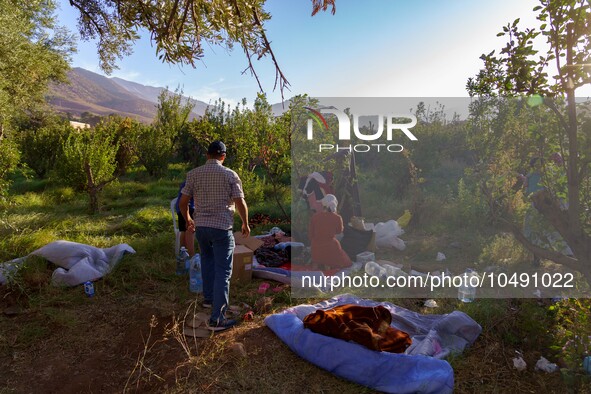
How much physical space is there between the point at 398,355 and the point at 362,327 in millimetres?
333

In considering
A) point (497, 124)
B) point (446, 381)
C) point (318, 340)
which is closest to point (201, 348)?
point (318, 340)

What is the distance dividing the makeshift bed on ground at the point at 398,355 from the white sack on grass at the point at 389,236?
2283 millimetres

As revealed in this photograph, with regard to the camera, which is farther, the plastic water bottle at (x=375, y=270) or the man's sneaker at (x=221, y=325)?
the plastic water bottle at (x=375, y=270)

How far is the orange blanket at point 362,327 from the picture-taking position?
316 centimetres

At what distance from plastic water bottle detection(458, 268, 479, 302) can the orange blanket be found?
56.9 inches

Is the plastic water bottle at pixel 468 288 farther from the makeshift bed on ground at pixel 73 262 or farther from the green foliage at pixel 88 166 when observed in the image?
the green foliage at pixel 88 166

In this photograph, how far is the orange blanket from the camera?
316cm

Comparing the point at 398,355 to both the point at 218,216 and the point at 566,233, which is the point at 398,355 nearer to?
the point at 566,233

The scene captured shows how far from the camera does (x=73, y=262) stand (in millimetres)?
4934

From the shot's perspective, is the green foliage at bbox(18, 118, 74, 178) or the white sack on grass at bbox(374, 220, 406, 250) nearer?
the white sack on grass at bbox(374, 220, 406, 250)

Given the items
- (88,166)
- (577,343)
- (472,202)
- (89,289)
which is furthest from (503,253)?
(88,166)

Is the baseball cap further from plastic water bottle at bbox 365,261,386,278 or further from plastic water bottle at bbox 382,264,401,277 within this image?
plastic water bottle at bbox 382,264,401,277

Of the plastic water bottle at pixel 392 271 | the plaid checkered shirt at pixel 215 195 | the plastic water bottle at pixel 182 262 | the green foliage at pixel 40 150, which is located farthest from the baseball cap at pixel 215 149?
the green foliage at pixel 40 150

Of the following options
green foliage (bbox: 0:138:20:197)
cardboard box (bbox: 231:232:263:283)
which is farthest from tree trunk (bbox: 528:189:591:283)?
green foliage (bbox: 0:138:20:197)
